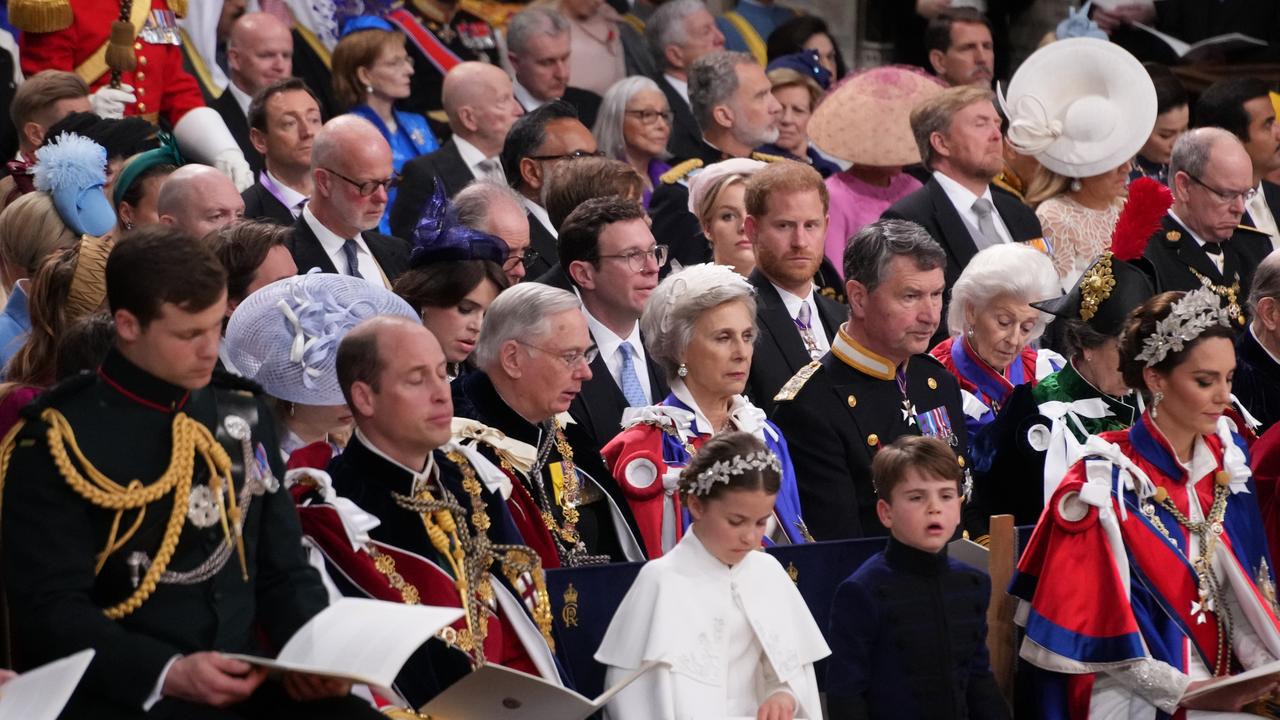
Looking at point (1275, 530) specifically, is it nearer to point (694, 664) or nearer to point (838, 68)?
point (694, 664)

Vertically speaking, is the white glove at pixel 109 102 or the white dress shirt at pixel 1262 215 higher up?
the white dress shirt at pixel 1262 215

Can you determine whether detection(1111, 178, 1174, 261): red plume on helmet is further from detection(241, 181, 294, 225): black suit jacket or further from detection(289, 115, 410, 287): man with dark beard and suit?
detection(241, 181, 294, 225): black suit jacket

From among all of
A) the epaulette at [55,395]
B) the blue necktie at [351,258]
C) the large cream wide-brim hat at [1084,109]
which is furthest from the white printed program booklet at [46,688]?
the large cream wide-brim hat at [1084,109]

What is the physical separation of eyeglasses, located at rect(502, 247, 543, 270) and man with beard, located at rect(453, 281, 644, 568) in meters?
0.84

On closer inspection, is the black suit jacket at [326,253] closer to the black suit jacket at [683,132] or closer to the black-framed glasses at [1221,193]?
the black suit jacket at [683,132]

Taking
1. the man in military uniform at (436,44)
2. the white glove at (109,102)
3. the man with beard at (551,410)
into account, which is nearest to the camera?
the man with beard at (551,410)

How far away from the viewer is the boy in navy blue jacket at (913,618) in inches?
183

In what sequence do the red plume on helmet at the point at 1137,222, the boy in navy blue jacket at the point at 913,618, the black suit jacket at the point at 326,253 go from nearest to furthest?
the boy in navy blue jacket at the point at 913,618 < the red plume on helmet at the point at 1137,222 < the black suit jacket at the point at 326,253

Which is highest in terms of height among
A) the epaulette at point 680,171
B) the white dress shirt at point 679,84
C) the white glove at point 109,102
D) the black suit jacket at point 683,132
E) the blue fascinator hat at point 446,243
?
the blue fascinator hat at point 446,243

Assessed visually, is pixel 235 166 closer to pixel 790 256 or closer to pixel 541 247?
→ pixel 541 247

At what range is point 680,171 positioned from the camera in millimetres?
7934

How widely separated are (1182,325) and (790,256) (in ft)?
5.18

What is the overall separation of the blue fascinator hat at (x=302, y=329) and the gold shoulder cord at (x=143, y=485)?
0.84m

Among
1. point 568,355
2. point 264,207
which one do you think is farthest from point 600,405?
point 264,207
